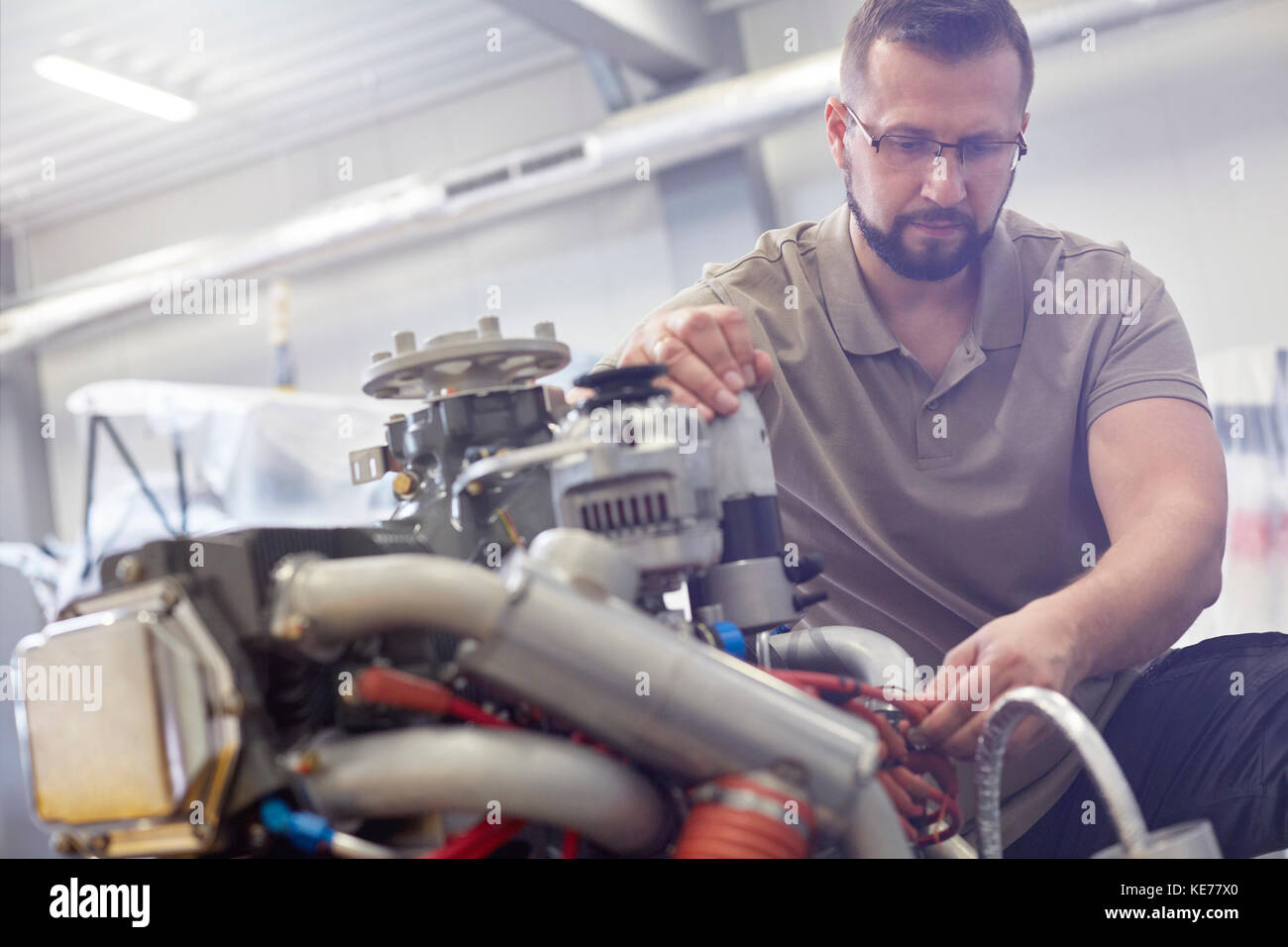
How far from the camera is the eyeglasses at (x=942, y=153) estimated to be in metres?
1.25

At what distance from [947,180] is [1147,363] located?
292 mm

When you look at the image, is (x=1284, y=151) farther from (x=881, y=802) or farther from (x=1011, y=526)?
(x=881, y=802)

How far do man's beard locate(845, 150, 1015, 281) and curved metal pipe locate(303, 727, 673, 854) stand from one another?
2.93ft

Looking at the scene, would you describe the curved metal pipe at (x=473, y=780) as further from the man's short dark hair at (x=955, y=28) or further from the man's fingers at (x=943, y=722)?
the man's short dark hair at (x=955, y=28)

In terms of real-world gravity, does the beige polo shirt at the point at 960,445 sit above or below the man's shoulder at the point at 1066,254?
below

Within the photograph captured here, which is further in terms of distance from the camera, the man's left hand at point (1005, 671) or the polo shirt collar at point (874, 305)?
the polo shirt collar at point (874, 305)

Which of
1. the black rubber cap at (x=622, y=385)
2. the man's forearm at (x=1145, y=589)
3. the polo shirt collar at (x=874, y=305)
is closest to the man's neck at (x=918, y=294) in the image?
the polo shirt collar at (x=874, y=305)

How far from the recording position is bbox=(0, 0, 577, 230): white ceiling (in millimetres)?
4496

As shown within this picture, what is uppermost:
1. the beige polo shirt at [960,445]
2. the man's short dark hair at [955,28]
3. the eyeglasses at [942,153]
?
the man's short dark hair at [955,28]

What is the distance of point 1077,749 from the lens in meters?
0.67

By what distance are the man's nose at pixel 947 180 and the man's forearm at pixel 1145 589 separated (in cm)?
41

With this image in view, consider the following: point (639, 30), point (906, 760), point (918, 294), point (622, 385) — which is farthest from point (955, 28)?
point (639, 30)

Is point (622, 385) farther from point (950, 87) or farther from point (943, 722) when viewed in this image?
point (950, 87)
